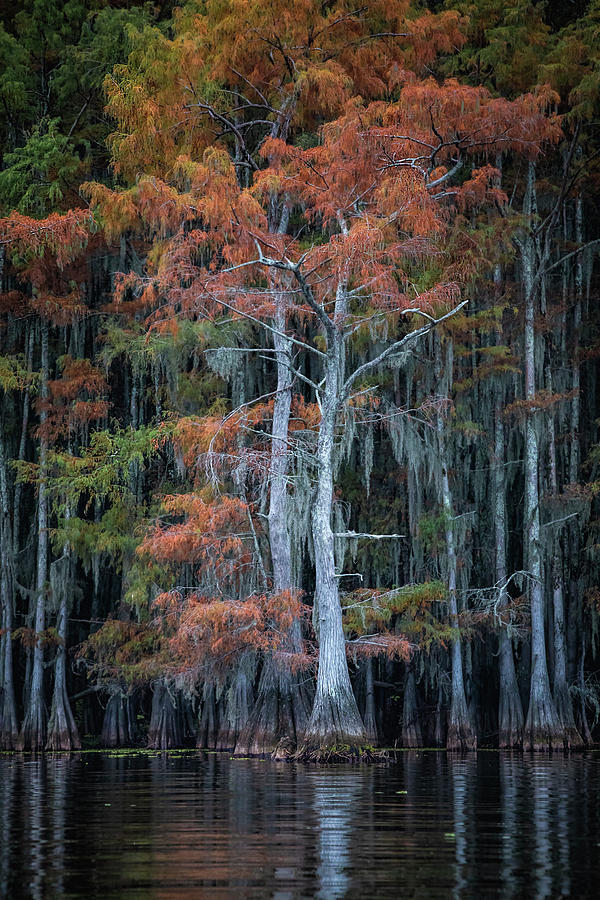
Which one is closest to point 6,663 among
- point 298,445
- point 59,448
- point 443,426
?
point 59,448

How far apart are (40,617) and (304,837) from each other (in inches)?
634

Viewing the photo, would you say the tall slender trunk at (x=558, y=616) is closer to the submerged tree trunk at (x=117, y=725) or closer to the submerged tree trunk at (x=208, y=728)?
Result: the submerged tree trunk at (x=208, y=728)

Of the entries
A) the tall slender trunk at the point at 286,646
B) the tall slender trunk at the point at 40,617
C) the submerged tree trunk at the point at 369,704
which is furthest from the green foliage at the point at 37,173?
the submerged tree trunk at the point at 369,704

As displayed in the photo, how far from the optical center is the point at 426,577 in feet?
61.8

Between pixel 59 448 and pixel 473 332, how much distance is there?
7725mm

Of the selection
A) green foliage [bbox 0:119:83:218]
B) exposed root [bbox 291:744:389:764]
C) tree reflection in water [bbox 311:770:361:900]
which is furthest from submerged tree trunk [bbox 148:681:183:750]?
tree reflection in water [bbox 311:770:361:900]

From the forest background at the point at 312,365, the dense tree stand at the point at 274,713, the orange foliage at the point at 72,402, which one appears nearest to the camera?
the dense tree stand at the point at 274,713

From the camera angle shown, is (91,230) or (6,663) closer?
(91,230)

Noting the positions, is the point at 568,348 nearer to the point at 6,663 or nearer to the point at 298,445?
the point at 298,445

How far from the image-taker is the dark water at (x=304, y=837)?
3.97 m

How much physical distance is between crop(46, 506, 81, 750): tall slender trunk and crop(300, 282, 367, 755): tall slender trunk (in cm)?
619

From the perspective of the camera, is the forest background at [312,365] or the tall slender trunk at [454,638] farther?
the tall slender trunk at [454,638]

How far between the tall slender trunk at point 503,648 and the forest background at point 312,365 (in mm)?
48

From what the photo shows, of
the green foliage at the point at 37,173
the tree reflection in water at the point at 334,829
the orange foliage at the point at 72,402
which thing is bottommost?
the tree reflection in water at the point at 334,829
